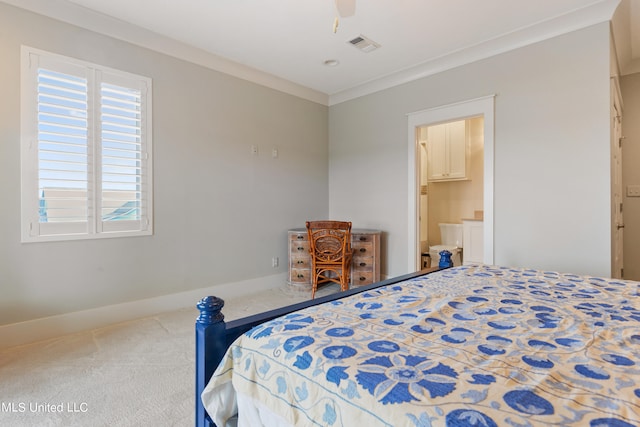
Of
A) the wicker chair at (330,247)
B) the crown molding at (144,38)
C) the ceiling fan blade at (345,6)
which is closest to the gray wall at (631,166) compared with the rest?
the wicker chair at (330,247)

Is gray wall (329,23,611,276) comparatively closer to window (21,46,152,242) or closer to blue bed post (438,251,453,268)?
blue bed post (438,251,453,268)

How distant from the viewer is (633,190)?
3.43m

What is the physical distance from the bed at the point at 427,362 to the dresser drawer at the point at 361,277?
2.41 metres

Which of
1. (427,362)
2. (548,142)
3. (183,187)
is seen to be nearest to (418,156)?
(548,142)

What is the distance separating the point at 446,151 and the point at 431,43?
2185 mm

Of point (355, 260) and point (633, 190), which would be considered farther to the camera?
point (355, 260)

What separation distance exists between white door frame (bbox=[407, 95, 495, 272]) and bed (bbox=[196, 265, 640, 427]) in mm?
1780

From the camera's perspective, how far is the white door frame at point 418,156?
316cm

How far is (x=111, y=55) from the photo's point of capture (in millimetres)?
2787

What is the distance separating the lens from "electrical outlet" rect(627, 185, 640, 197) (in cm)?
340

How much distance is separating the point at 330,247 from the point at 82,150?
247 cm

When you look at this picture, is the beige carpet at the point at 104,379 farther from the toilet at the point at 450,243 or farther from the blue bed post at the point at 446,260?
the toilet at the point at 450,243

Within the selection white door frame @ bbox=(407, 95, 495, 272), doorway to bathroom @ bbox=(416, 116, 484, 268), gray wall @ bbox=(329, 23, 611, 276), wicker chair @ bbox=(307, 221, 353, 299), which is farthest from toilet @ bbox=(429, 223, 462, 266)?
wicker chair @ bbox=(307, 221, 353, 299)

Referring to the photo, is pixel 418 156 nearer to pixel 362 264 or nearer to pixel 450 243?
pixel 362 264
